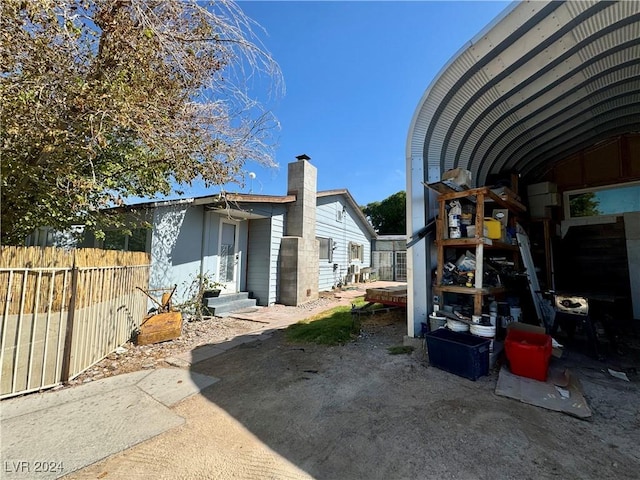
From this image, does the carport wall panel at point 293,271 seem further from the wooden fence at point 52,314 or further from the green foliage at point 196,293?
the wooden fence at point 52,314

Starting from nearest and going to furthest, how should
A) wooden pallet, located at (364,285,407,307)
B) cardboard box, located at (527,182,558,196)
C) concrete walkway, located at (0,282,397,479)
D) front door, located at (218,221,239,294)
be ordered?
concrete walkway, located at (0,282,397,479), wooden pallet, located at (364,285,407,307), cardboard box, located at (527,182,558,196), front door, located at (218,221,239,294)

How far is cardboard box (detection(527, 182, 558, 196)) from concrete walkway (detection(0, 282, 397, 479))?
7.98 m

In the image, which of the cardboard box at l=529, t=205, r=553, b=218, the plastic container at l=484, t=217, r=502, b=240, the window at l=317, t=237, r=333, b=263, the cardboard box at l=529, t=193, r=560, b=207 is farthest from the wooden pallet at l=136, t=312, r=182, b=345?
the cardboard box at l=529, t=193, r=560, b=207

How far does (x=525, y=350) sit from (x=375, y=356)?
1.85 m

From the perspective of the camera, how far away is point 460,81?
3.87 metres

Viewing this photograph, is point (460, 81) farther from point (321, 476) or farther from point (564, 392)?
point (321, 476)

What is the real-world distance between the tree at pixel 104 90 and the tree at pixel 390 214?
62.6 ft

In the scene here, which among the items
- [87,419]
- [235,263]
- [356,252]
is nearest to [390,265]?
[356,252]

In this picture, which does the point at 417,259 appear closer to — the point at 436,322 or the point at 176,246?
the point at 436,322

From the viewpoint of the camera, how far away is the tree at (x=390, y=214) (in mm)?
22188

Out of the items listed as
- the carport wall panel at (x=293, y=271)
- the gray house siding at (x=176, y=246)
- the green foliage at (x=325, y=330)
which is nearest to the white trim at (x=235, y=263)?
the gray house siding at (x=176, y=246)

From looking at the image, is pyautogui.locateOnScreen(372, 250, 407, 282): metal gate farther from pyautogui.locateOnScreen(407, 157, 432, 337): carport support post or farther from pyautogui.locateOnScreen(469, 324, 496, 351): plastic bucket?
pyautogui.locateOnScreen(469, 324, 496, 351): plastic bucket

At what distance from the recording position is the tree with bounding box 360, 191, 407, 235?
22188 mm

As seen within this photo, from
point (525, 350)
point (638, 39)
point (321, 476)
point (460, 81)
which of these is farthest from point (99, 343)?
point (638, 39)
